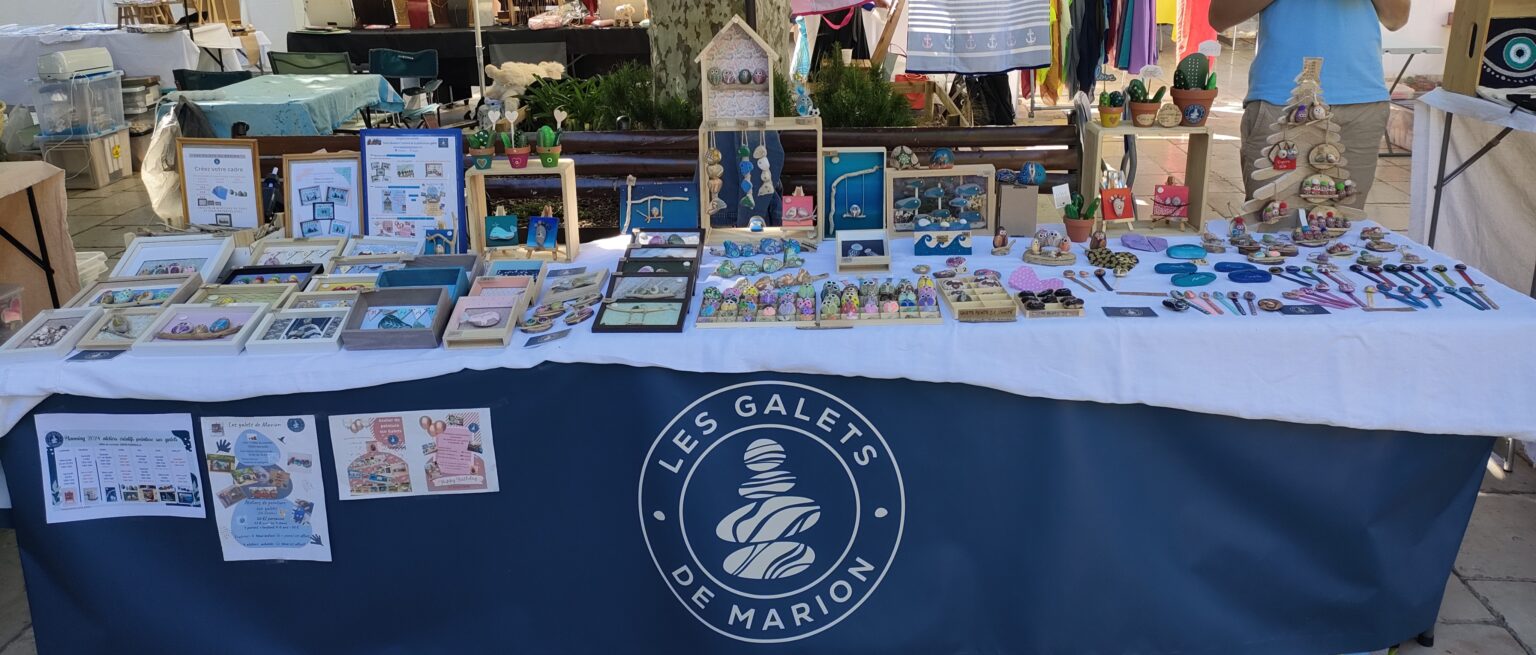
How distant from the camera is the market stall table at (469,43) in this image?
9.41 m

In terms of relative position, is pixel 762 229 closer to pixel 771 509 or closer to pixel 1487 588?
pixel 771 509

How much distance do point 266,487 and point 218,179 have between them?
1.17 m

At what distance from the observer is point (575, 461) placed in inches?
95.9

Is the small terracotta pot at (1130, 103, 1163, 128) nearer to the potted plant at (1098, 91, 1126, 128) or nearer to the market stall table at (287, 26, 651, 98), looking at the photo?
the potted plant at (1098, 91, 1126, 128)

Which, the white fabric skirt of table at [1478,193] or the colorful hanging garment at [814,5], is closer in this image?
the white fabric skirt of table at [1478,193]

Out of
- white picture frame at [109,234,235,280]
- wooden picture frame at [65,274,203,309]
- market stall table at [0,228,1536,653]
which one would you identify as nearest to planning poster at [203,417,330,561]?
market stall table at [0,228,1536,653]

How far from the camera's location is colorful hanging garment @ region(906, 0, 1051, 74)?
201 inches

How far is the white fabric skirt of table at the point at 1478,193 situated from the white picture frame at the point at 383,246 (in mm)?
3268

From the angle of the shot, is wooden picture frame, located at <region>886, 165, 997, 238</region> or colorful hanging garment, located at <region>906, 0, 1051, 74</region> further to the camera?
colorful hanging garment, located at <region>906, 0, 1051, 74</region>

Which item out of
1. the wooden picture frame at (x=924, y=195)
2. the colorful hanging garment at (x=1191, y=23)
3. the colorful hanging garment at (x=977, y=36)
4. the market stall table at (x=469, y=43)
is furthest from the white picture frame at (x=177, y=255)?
the market stall table at (x=469, y=43)

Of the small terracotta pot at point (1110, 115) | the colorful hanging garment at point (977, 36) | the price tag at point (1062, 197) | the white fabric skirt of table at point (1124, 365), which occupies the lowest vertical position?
the white fabric skirt of table at point (1124, 365)

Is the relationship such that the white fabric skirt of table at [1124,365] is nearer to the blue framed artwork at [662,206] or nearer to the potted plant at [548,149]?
the potted plant at [548,149]

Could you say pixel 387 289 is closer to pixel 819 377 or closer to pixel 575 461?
pixel 575 461

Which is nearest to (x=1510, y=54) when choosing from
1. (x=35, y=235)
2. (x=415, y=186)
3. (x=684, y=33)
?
(x=684, y=33)
